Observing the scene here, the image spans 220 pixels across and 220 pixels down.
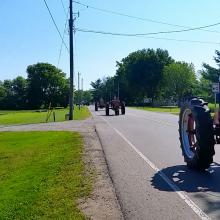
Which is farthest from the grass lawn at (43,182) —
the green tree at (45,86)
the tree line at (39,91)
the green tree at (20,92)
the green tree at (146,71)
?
the green tree at (20,92)

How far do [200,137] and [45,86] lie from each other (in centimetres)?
13646

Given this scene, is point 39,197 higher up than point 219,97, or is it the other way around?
point 219,97

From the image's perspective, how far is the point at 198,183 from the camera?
9.37 m

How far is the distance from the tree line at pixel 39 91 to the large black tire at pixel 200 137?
128 m

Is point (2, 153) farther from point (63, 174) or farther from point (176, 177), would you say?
point (176, 177)

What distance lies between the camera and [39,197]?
351 inches

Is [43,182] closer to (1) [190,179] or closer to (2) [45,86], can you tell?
(1) [190,179]

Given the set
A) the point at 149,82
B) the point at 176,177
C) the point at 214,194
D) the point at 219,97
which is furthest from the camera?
the point at 149,82

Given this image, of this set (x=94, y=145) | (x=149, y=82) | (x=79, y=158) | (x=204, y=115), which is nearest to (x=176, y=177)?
(x=204, y=115)

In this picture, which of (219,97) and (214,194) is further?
(219,97)

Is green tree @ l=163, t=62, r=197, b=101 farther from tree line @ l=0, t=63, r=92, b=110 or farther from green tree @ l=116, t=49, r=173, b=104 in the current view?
tree line @ l=0, t=63, r=92, b=110

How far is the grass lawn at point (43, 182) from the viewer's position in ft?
25.9

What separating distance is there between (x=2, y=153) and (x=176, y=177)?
888 cm

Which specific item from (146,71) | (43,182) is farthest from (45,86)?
(43,182)
